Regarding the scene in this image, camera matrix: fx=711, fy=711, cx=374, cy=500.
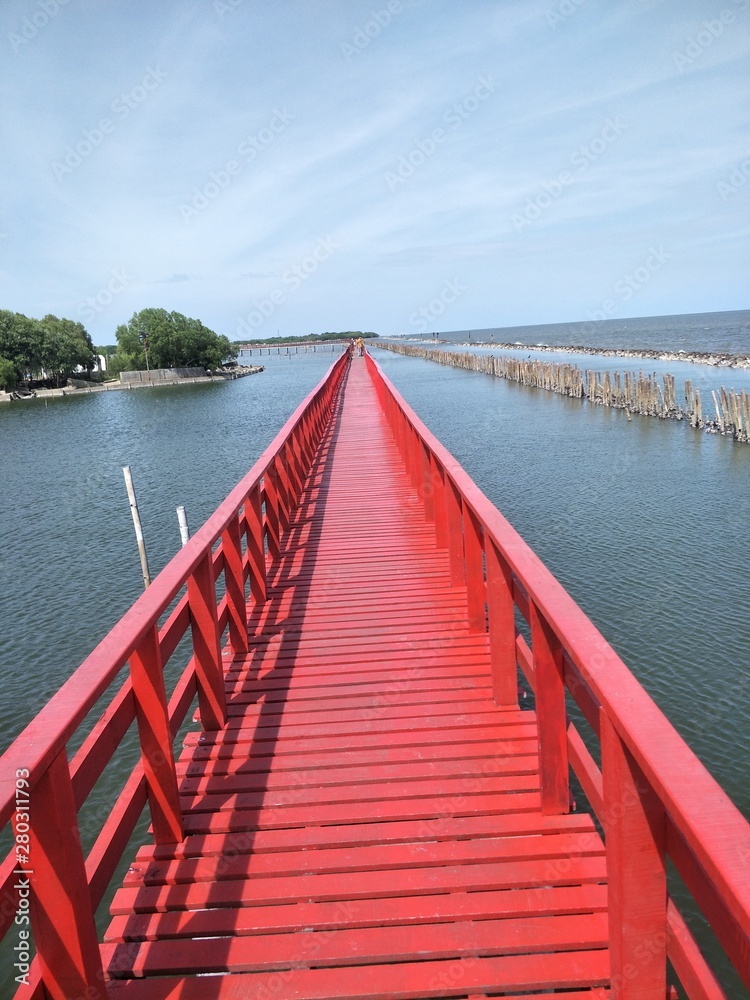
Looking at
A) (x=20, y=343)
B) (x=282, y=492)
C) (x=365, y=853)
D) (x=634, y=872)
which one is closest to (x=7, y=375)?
(x=20, y=343)

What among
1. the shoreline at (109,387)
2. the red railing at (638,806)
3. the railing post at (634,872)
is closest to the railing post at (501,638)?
the red railing at (638,806)

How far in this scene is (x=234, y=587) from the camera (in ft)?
15.2

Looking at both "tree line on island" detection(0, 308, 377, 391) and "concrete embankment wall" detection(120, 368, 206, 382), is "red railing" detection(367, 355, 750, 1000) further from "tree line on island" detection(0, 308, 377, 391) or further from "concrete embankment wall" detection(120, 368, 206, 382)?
"concrete embankment wall" detection(120, 368, 206, 382)

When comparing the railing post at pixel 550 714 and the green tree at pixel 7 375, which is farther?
the green tree at pixel 7 375

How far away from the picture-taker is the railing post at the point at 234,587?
14.8 feet

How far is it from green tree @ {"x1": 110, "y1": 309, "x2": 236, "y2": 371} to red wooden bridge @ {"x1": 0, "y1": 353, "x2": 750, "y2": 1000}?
300ft

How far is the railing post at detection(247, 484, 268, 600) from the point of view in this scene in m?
5.38

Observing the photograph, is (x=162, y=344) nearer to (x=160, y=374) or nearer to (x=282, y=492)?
(x=160, y=374)

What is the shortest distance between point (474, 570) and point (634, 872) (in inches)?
115

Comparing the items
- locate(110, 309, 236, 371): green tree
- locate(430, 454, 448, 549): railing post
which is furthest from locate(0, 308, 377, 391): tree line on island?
locate(430, 454, 448, 549): railing post

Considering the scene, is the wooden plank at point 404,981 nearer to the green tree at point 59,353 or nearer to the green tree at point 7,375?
the green tree at point 7,375

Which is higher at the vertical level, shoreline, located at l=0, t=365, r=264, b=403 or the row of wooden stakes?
shoreline, located at l=0, t=365, r=264, b=403

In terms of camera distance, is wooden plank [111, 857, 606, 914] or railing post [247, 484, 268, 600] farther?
railing post [247, 484, 268, 600]

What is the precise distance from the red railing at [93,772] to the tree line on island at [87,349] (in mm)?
78313
